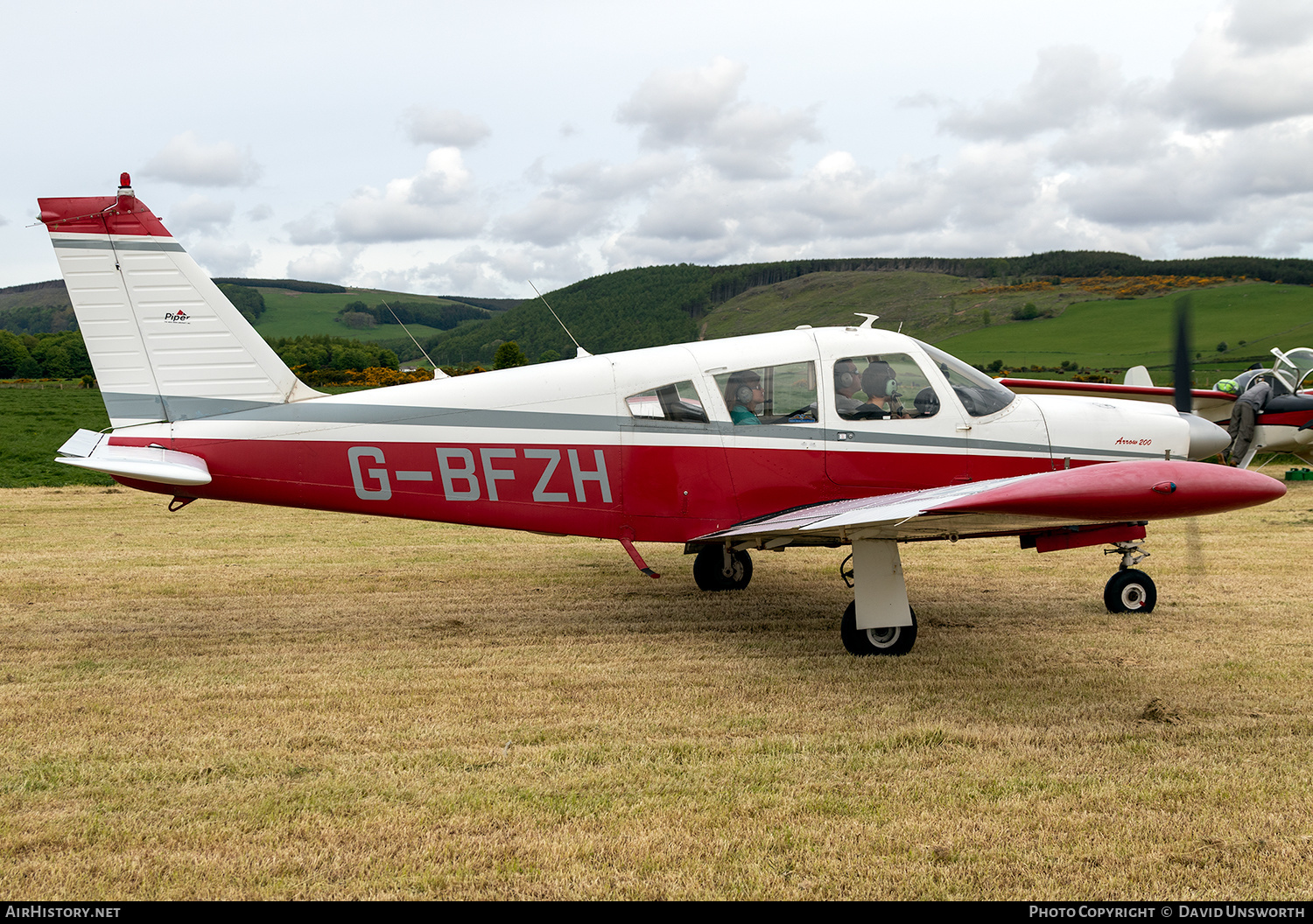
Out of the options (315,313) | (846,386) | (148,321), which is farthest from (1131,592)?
(315,313)

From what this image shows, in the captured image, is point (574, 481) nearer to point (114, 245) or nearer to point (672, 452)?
point (672, 452)

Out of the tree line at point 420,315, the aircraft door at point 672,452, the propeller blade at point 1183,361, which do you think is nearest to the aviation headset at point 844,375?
the aircraft door at point 672,452

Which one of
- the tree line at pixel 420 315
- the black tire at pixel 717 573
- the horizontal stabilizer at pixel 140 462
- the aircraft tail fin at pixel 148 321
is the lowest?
the black tire at pixel 717 573

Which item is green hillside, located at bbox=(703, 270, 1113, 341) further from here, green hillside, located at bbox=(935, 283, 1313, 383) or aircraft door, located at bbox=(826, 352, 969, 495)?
aircraft door, located at bbox=(826, 352, 969, 495)

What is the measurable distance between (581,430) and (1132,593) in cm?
506

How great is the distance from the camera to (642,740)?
4.75 m

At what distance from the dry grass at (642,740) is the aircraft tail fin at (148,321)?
6.25 ft

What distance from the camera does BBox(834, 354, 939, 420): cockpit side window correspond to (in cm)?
705

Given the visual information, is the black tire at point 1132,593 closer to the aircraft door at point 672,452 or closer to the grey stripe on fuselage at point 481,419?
the grey stripe on fuselage at point 481,419

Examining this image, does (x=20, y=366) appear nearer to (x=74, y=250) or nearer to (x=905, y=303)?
Result: (x=74, y=250)

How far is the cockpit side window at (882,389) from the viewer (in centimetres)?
705

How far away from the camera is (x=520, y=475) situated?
22.8 feet

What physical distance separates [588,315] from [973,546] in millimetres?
50334

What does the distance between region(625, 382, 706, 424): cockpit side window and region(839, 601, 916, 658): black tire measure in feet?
6.26
